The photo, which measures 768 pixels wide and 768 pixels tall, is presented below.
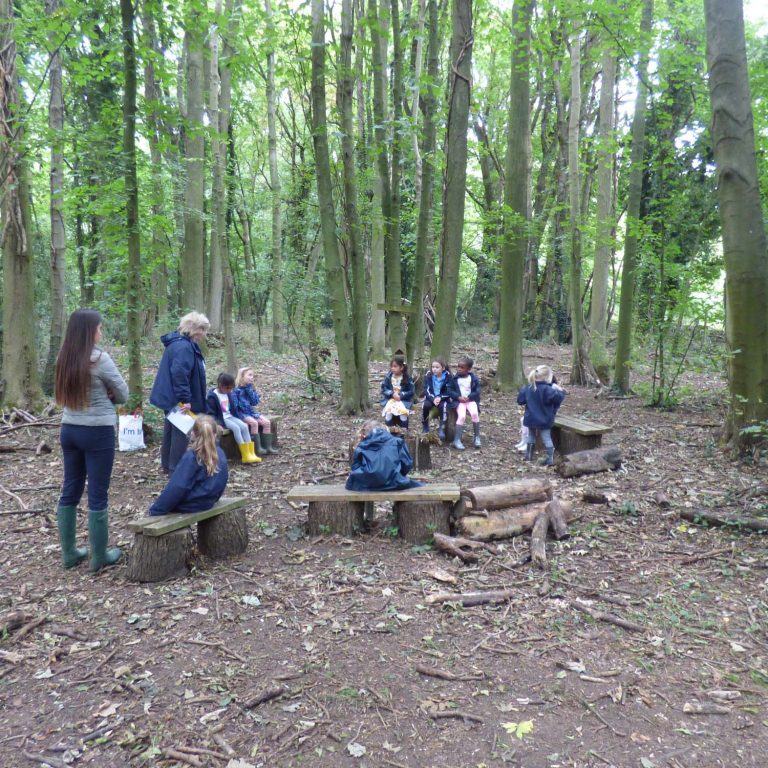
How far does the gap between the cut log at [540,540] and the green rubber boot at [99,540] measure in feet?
11.0

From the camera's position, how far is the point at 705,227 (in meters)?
10.0

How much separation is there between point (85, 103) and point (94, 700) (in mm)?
14187

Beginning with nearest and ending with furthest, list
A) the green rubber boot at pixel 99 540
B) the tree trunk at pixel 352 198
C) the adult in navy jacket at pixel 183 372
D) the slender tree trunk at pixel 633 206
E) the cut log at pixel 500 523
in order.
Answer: the green rubber boot at pixel 99 540
the cut log at pixel 500 523
the adult in navy jacket at pixel 183 372
the tree trunk at pixel 352 198
the slender tree trunk at pixel 633 206

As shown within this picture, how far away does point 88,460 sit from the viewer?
13.4ft

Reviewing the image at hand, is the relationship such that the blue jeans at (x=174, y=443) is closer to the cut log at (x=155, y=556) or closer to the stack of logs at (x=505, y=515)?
the cut log at (x=155, y=556)

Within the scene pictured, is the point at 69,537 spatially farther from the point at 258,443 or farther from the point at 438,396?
the point at 438,396

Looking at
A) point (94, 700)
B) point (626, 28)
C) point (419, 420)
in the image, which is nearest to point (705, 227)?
point (626, 28)

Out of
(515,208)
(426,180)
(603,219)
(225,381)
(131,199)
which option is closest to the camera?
(131,199)

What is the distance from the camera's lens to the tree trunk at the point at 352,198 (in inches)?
336

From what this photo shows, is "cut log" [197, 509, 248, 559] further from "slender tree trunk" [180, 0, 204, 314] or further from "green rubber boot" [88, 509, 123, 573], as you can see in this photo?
"slender tree trunk" [180, 0, 204, 314]

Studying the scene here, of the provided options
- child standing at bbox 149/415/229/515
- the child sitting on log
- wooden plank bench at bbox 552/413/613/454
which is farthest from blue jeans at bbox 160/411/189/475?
wooden plank bench at bbox 552/413/613/454

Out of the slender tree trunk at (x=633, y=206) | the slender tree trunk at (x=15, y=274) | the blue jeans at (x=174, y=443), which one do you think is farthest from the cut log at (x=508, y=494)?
the slender tree trunk at (x=15, y=274)

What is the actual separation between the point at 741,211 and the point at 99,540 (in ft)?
23.4

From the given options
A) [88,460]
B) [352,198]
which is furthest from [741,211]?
[88,460]
